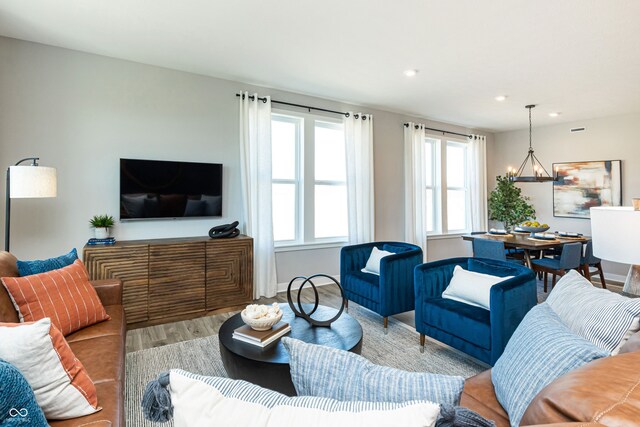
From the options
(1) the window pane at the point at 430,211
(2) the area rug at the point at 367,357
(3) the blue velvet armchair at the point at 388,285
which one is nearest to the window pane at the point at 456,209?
(1) the window pane at the point at 430,211

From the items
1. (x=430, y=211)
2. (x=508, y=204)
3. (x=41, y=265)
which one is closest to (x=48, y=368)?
(x=41, y=265)

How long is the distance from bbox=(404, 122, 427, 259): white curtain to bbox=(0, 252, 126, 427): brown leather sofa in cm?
Answer: 445

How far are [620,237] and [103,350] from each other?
8.61 feet

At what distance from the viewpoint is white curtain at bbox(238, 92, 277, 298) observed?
13.7 ft

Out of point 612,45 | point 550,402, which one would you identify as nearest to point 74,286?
point 550,402

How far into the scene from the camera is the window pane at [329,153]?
4.93 m

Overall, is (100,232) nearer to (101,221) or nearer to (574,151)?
(101,221)

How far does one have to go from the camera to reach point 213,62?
3615mm

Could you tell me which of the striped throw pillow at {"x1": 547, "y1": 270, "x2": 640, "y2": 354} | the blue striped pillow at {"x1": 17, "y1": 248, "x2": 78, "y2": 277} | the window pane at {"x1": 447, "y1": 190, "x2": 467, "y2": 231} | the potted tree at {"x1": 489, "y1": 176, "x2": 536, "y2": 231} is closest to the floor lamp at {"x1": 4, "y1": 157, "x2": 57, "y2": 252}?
the blue striped pillow at {"x1": 17, "y1": 248, "x2": 78, "y2": 277}

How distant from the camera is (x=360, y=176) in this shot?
5074mm

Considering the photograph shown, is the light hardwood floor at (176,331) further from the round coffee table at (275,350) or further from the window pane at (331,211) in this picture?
the window pane at (331,211)

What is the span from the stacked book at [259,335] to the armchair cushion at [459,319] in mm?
1241

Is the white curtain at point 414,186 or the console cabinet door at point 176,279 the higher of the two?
the white curtain at point 414,186

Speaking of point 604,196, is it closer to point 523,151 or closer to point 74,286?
point 523,151
